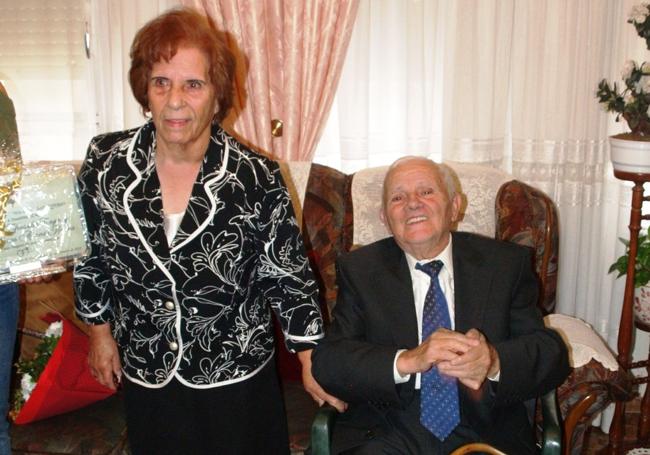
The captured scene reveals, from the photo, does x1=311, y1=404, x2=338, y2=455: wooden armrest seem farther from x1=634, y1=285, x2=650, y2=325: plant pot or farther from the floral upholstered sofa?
x1=634, y1=285, x2=650, y2=325: plant pot

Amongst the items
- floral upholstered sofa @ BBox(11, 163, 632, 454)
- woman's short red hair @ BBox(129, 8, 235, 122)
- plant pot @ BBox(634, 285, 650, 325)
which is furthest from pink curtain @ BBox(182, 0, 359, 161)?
plant pot @ BBox(634, 285, 650, 325)

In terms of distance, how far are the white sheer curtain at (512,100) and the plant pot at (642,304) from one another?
373 millimetres

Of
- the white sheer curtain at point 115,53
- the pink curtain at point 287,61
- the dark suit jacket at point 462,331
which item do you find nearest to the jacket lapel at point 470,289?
the dark suit jacket at point 462,331

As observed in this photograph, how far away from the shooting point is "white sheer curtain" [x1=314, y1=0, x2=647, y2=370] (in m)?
2.84

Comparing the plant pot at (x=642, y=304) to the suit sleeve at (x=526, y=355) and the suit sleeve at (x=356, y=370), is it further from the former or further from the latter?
the suit sleeve at (x=356, y=370)

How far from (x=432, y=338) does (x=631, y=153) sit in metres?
1.21

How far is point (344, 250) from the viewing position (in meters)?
2.52

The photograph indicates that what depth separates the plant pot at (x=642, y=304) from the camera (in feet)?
8.61

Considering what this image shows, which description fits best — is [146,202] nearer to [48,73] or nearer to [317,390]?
[317,390]

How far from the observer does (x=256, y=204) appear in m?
1.69

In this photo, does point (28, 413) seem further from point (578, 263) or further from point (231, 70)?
point (578, 263)

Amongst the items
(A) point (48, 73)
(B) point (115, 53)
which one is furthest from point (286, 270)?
(A) point (48, 73)

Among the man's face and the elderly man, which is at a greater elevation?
the man's face

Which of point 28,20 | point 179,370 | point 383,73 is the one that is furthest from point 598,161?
point 28,20
